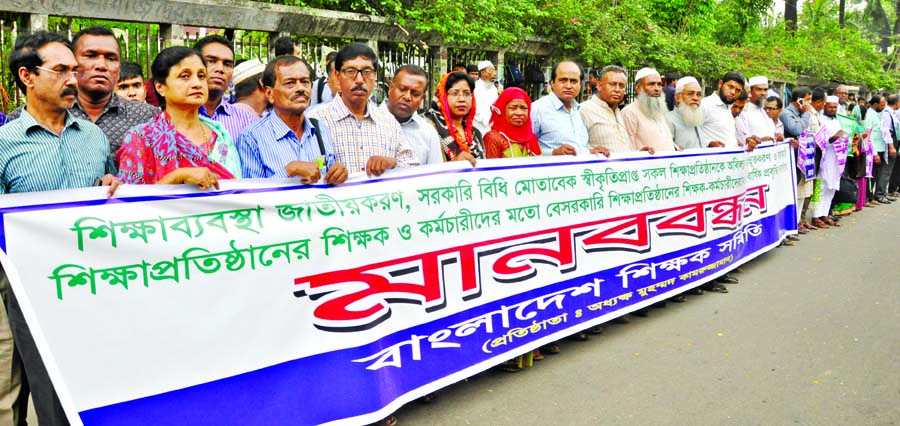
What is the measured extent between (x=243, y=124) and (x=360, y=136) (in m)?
0.79

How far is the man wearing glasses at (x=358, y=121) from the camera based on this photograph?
Answer: 4.32m

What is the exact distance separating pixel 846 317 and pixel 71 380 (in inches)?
202

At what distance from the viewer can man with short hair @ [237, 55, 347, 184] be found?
12.6 ft

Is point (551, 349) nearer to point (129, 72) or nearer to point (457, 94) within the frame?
point (457, 94)

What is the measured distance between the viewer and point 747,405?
405 centimetres

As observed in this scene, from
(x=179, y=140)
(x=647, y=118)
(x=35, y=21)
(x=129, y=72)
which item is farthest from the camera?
(x=647, y=118)

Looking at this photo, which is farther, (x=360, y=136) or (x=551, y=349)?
(x=551, y=349)

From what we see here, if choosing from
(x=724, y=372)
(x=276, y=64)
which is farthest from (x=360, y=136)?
(x=724, y=372)

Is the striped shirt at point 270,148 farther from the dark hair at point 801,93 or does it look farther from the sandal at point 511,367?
the dark hair at point 801,93

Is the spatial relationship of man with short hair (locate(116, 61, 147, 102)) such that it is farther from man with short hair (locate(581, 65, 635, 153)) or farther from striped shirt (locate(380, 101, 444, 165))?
man with short hair (locate(581, 65, 635, 153))

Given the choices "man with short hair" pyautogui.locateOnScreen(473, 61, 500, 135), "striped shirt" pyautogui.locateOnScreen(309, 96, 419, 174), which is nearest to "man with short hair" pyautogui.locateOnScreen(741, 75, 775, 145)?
"man with short hair" pyautogui.locateOnScreen(473, 61, 500, 135)

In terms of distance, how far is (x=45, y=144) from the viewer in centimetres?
310

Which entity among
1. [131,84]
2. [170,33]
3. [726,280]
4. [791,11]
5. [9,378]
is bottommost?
[726,280]

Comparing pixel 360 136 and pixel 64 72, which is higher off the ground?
pixel 64 72
